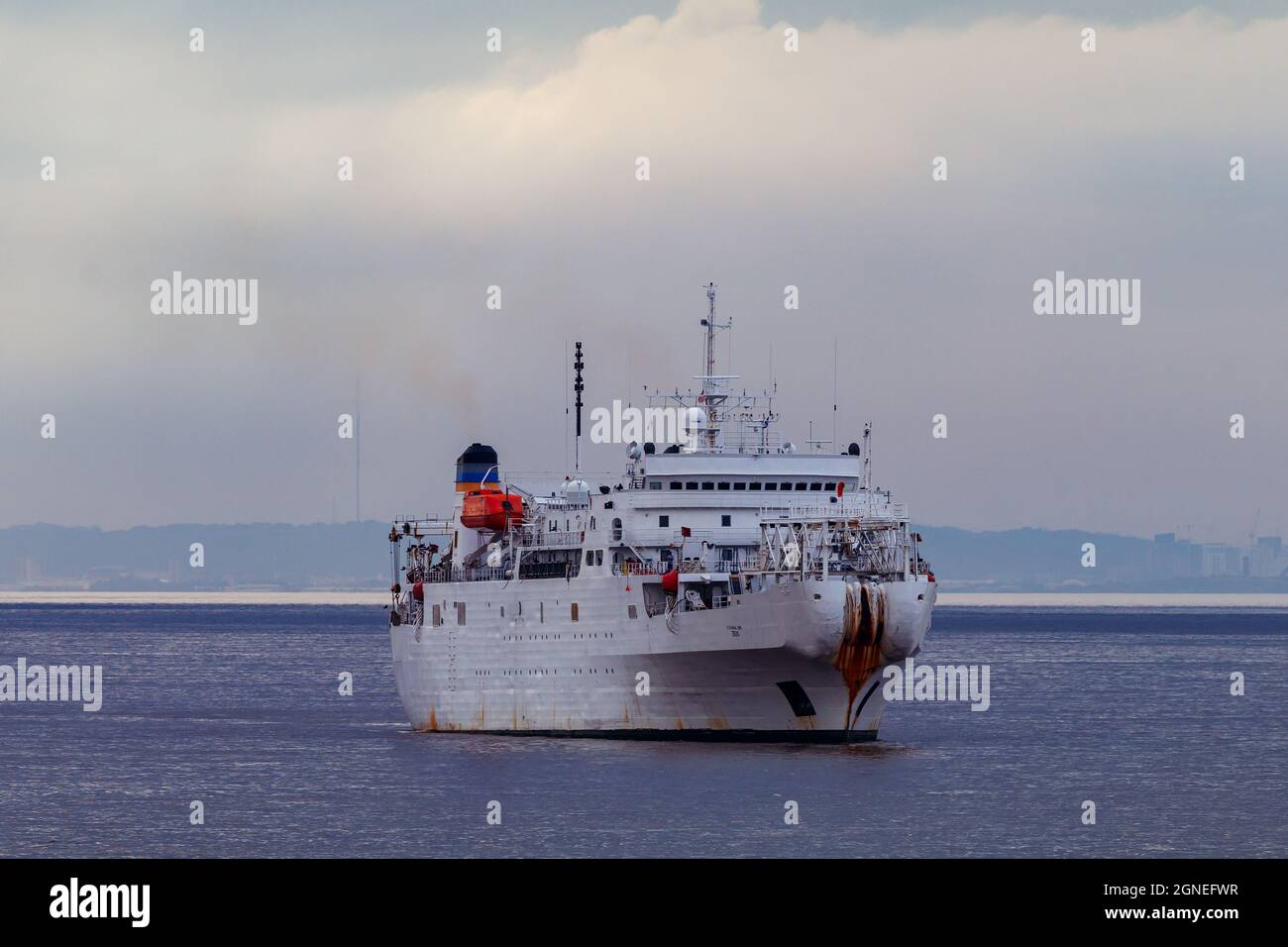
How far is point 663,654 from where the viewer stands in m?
51.6

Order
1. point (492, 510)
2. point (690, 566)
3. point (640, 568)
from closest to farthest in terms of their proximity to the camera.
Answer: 1. point (690, 566)
2. point (640, 568)
3. point (492, 510)

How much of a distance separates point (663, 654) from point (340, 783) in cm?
952

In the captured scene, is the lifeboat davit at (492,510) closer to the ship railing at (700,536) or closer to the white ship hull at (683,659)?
the white ship hull at (683,659)

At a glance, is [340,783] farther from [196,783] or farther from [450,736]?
[450,736]

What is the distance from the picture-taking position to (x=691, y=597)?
51.5 metres

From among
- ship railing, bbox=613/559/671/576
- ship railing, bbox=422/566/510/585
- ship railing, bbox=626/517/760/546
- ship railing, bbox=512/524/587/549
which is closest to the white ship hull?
ship railing, bbox=613/559/671/576

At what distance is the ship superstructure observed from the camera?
49.8 m

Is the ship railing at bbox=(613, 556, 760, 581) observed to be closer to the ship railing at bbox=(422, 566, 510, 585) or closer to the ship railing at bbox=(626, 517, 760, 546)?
the ship railing at bbox=(626, 517, 760, 546)

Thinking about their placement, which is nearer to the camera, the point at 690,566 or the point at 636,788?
the point at 636,788

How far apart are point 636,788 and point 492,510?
15.5 meters

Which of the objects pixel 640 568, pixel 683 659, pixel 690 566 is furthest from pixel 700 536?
pixel 683 659

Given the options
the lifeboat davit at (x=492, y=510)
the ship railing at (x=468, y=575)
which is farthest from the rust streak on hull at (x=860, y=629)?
the lifeboat davit at (x=492, y=510)

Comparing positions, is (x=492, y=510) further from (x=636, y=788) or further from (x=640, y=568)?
(x=636, y=788)

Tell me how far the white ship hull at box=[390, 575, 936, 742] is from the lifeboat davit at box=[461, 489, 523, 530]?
221 centimetres
